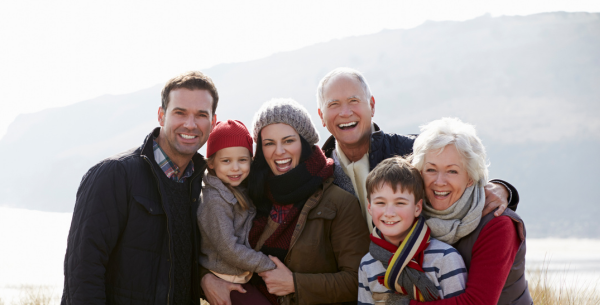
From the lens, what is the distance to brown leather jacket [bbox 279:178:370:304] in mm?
2867

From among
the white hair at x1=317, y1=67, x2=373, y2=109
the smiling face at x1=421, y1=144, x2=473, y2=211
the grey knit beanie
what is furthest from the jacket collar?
the smiling face at x1=421, y1=144, x2=473, y2=211

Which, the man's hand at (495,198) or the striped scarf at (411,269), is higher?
the man's hand at (495,198)

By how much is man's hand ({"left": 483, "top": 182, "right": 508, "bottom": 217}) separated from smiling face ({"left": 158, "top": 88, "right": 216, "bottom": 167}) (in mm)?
1931

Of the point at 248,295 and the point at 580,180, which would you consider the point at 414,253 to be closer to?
the point at 248,295

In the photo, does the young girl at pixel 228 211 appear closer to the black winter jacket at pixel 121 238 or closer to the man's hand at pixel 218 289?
the man's hand at pixel 218 289

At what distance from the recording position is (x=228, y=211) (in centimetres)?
305

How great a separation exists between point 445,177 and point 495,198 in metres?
0.33

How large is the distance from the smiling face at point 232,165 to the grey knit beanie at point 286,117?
227mm

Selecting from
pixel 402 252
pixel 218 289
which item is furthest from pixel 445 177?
pixel 218 289

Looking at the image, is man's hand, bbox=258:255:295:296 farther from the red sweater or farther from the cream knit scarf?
the cream knit scarf

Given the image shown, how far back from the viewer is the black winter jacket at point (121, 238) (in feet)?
8.25

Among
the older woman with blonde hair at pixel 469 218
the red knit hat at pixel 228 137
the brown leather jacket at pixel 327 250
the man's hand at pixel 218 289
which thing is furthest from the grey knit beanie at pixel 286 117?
the man's hand at pixel 218 289

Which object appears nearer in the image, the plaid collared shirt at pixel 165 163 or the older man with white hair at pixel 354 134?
the plaid collared shirt at pixel 165 163

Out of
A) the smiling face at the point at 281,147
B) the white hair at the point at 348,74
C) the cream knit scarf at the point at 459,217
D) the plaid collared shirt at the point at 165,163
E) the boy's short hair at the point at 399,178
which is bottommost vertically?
the cream knit scarf at the point at 459,217
